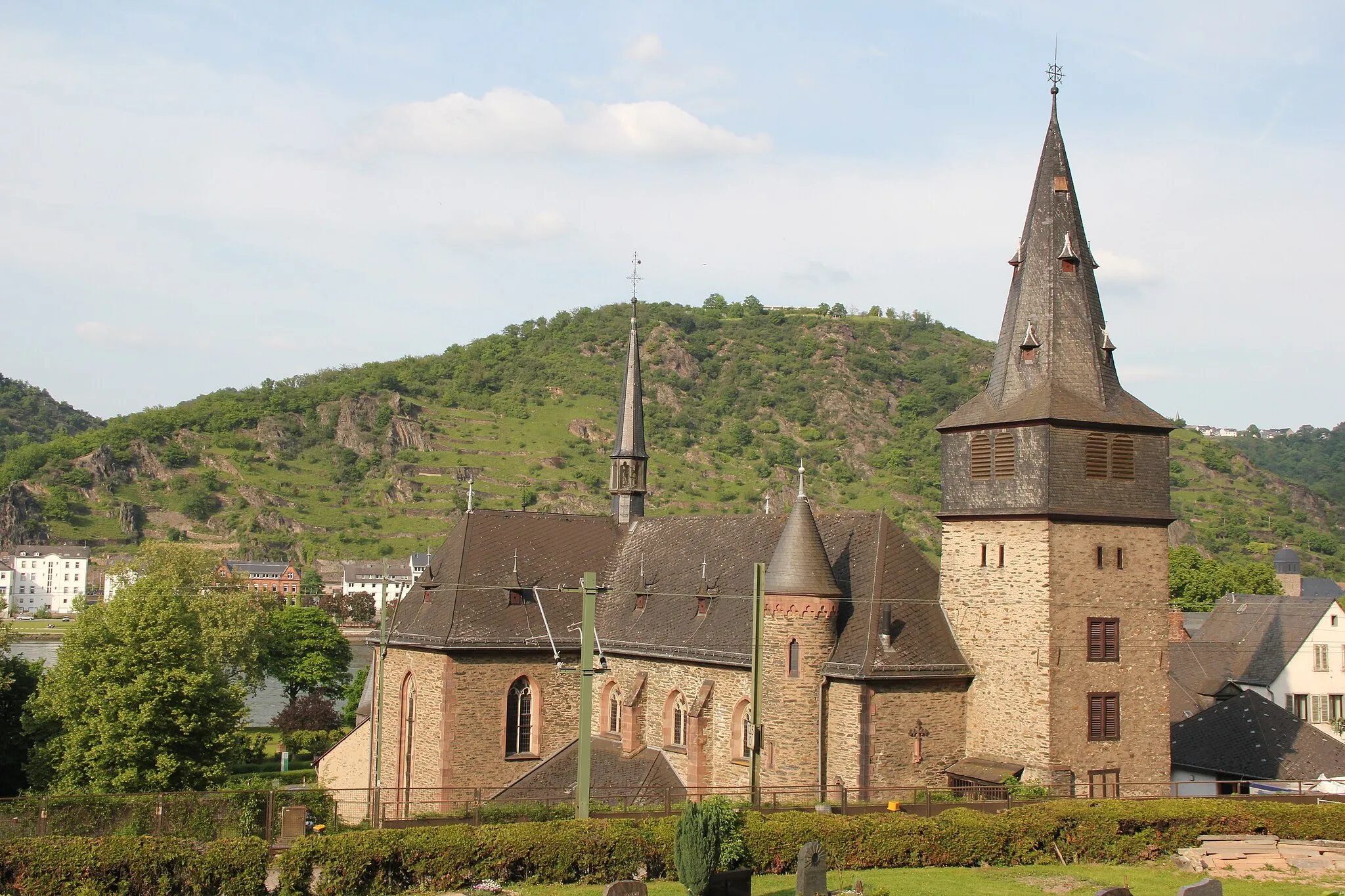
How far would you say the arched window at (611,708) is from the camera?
37.3 m

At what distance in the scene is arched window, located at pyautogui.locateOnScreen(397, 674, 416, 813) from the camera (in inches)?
1465

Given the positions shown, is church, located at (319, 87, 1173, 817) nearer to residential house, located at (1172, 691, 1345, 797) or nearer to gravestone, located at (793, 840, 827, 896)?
gravestone, located at (793, 840, 827, 896)

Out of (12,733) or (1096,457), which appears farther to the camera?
(12,733)

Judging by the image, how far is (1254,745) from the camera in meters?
36.4

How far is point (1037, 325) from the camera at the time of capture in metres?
30.3

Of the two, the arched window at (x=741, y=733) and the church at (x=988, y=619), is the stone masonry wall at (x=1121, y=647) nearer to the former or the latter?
the church at (x=988, y=619)

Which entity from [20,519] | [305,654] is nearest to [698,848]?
[305,654]

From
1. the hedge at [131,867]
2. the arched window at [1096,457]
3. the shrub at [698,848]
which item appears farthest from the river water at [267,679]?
the shrub at [698,848]

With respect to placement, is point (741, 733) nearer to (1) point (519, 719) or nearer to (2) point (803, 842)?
(1) point (519, 719)

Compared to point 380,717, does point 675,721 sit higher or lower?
higher

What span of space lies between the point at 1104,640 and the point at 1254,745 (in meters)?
11.0

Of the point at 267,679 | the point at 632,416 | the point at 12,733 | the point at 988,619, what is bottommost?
the point at 267,679

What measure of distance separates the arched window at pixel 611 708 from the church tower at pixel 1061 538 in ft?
36.8

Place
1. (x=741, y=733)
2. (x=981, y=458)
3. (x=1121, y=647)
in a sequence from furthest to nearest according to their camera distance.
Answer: (x=741, y=733) → (x=981, y=458) → (x=1121, y=647)
